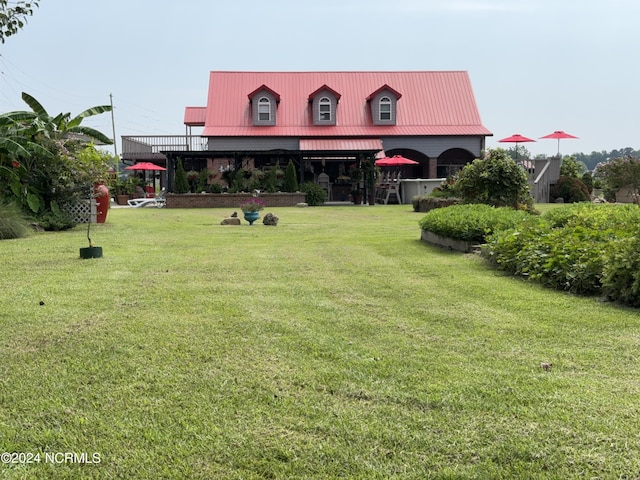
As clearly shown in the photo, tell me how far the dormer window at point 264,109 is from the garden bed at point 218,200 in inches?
350

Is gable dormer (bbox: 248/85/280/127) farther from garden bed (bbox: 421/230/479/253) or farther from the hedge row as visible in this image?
the hedge row

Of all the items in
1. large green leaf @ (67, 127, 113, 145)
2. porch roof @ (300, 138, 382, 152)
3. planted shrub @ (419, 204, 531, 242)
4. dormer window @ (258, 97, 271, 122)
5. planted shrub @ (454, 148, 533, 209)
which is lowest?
planted shrub @ (419, 204, 531, 242)

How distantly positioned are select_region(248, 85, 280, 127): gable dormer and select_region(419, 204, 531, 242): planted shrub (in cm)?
2544

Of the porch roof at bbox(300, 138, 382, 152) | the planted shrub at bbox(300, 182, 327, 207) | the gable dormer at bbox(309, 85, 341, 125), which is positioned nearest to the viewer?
the planted shrub at bbox(300, 182, 327, 207)

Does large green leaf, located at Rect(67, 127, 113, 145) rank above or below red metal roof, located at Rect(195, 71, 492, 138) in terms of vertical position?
below

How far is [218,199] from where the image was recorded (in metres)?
27.7

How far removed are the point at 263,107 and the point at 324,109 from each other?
3.65 meters

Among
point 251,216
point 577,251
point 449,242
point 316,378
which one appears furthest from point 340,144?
point 316,378

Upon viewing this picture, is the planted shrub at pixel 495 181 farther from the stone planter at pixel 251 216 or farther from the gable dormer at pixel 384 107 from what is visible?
the gable dormer at pixel 384 107

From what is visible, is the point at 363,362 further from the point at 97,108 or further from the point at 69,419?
the point at 97,108

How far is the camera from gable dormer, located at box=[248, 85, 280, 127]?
115 ft

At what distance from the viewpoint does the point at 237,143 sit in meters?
34.2

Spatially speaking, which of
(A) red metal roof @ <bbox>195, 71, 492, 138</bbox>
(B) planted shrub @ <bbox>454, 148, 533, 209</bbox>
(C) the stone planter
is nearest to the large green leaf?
(C) the stone planter

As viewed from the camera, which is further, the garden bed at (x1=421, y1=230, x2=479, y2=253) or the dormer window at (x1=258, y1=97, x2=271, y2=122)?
the dormer window at (x1=258, y1=97, x2=271, y2=122)
